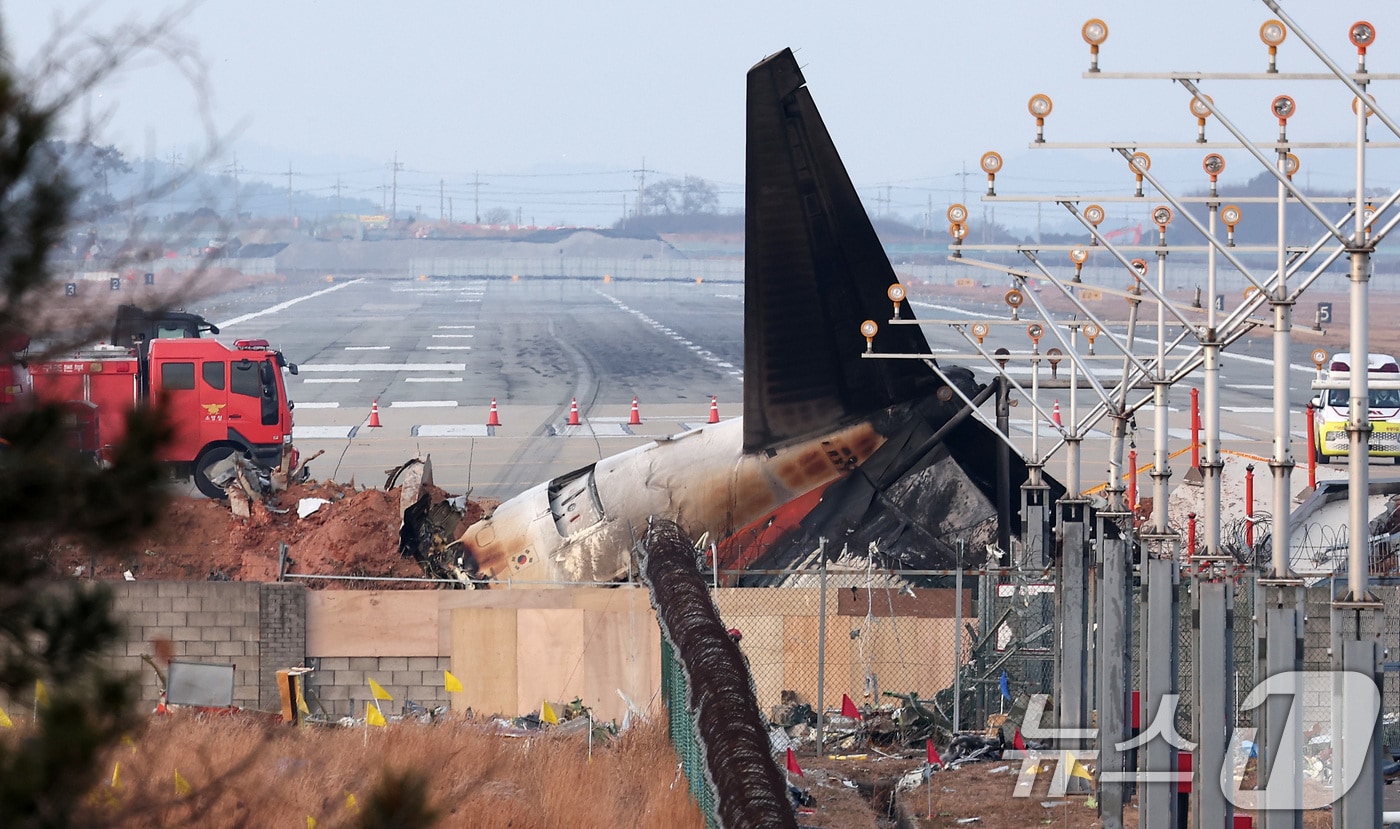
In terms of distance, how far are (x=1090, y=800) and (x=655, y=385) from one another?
47.0 m

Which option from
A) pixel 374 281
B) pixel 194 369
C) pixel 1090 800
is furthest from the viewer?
pixel 374 281

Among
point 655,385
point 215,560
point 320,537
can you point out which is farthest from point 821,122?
point 655,385

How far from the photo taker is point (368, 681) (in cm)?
2081

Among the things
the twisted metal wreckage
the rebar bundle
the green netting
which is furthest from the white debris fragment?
the rebar bundle

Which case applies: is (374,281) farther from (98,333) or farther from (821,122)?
(98,333)

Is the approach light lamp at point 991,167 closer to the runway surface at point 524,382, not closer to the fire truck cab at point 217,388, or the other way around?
the runway surface at point 524,382

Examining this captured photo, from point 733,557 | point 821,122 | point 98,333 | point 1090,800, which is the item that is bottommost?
point 1090,800

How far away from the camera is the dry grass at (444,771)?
40.8 ft

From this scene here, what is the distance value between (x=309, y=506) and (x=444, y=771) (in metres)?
14.0

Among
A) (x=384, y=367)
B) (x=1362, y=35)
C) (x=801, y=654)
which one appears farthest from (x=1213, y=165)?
(x=384, y=367)

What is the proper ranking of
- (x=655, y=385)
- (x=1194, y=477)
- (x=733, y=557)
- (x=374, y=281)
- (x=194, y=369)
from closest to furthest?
(x=733, y=557), (x=1194, y=477), (x=194, y=369), (x=655, y=385), (x=374, y=281)

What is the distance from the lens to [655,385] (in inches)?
2435

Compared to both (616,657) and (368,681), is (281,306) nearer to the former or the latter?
(368,681)

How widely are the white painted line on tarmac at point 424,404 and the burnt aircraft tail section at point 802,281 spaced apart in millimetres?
31697
